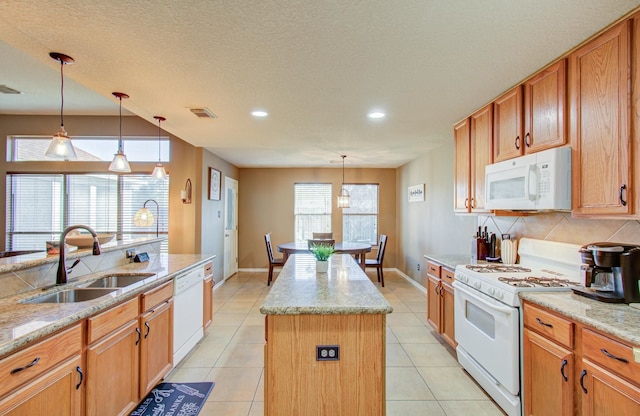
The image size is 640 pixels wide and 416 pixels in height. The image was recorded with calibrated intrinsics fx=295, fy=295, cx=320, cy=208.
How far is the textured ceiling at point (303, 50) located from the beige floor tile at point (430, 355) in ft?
7.76

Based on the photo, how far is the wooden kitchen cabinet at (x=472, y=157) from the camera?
269cm

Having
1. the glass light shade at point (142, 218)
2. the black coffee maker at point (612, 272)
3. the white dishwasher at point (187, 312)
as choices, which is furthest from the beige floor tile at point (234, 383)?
the glass light shade at point (142, 218)

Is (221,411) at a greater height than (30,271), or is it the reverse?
(30,271)

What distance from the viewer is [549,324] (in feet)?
5.36

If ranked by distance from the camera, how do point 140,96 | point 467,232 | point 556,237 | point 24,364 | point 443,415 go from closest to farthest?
point 24,364
point 443,415
point 556,237
point 140,96
point 467,232

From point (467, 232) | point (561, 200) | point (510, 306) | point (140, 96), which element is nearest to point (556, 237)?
point (561, 200)

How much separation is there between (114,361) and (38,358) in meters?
0.58

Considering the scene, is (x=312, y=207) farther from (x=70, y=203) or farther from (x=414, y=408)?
(x=414, y=408)

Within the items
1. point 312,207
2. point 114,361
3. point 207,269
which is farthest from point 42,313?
point 312,207

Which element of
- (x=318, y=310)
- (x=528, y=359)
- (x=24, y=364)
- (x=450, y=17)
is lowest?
(x=528, y=359)

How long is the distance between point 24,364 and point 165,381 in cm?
147

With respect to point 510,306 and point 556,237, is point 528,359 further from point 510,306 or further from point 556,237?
point 556,237

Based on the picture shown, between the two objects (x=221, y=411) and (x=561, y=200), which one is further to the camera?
(x=221, y=411)

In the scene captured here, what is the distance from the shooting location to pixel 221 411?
6.79 ft
